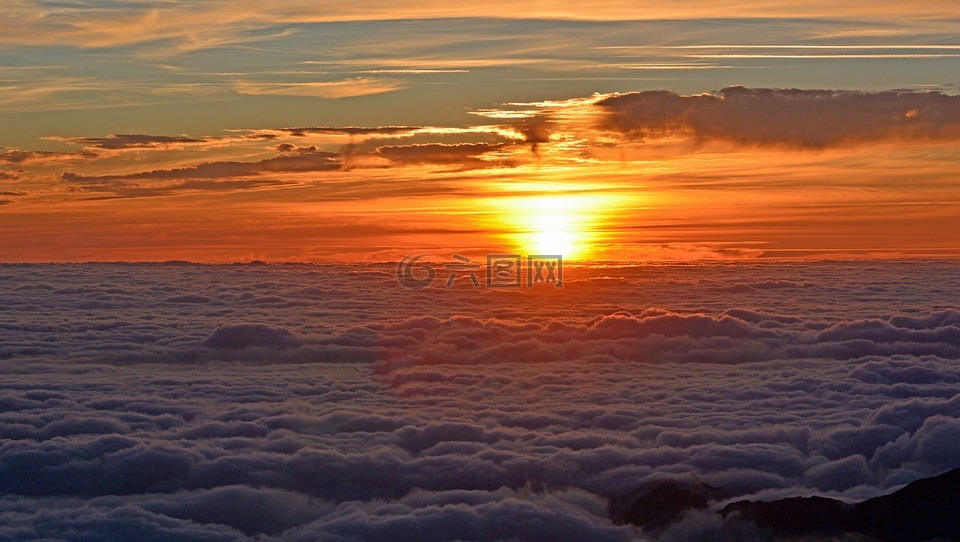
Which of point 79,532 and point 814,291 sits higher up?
point 814,291

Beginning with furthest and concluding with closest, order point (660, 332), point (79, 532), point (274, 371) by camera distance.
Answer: point (660, 332) < point (274, 371) < point (79, 532)

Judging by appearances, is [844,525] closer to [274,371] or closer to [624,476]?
[624,476]

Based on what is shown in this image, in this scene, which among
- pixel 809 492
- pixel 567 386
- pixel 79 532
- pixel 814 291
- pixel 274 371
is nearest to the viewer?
pixel 79 532

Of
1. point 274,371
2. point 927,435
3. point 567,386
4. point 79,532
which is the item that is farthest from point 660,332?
point 79,532

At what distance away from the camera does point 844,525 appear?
43594mm

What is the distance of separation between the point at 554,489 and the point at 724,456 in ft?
36.5

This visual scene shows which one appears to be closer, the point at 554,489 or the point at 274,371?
the point at 554,489

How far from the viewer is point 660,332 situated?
346ft

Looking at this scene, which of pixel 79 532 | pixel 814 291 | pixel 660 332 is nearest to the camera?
pixel 79 532

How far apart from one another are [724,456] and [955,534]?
45.6 ft

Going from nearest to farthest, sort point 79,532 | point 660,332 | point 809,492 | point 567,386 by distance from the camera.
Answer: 1. point 79,532
2. point 809,492
3. point 567,386
4. point 660,332

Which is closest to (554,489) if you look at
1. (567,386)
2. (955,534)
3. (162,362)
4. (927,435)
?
(955,534)

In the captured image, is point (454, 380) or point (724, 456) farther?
point (454, 380)

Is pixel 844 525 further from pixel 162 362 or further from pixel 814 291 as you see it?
pixel 814 291
